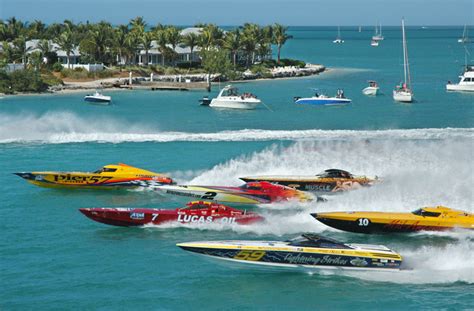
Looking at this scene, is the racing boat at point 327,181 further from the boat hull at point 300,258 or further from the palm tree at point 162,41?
the palm tree at point 162,41

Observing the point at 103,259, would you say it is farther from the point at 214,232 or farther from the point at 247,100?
the point at 247,100

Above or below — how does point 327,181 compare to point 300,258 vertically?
above

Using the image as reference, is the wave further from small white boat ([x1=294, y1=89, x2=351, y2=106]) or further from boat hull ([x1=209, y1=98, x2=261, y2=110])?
small white boat ([x1=294, y1=89, x2=351, y2=106])

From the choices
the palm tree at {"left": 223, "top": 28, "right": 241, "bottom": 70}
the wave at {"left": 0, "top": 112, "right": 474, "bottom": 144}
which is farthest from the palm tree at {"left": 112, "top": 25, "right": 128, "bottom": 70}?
the wave at {"left": 0, "top": 112, "right": 474, "bottom": 144}

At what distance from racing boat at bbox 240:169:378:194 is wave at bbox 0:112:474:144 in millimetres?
20455

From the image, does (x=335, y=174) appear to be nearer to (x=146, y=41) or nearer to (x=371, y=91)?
(x=371, y=91)

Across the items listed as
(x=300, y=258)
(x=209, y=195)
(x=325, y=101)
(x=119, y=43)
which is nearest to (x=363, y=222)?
(x=300, y=258)

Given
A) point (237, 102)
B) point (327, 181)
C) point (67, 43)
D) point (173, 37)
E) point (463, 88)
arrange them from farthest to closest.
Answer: point (173, 37)
point (67, 43)
point (463, 88)
point (237, 102)
point (327, 181)

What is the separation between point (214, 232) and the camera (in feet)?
115

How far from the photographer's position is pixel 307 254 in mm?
29625

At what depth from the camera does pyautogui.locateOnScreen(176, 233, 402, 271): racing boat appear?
2939 centimetres

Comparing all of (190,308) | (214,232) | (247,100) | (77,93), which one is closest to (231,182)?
(214,232)

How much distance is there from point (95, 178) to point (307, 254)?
59.0 feet

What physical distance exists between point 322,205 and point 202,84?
73705mm
